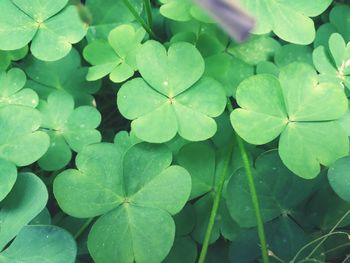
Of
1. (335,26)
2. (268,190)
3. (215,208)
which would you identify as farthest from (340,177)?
(335,26)

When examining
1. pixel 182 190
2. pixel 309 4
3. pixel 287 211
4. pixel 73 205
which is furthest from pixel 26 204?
pixel 309 4

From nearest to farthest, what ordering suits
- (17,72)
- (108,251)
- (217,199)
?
(108,251)
(217,199)
(17,72)

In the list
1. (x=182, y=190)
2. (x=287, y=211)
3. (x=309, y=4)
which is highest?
(x=309, y=4)

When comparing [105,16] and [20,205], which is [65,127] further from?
[105,16]

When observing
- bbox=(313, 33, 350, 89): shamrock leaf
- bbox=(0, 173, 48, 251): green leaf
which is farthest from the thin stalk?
bbox=(0, 173, 48, 251): green leaf

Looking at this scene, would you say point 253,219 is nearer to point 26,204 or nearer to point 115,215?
point 115,215

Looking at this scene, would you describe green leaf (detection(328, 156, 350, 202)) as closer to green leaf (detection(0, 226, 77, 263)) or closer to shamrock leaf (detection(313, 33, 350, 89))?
shamrock leaf (detection(313, 33, 350, 89))
